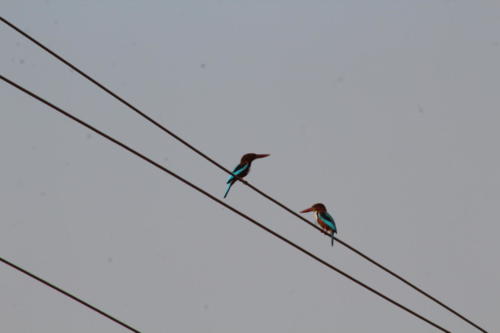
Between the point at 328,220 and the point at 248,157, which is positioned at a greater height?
the point at 248,157

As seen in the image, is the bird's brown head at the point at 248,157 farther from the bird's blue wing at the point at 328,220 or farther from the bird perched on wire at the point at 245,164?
the bird's blue wing at the point at 328,220

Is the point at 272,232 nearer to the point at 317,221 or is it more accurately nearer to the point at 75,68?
the point at 75,68

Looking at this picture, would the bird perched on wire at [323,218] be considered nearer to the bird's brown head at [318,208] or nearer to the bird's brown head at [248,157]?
the bird's brown head at [318,208]

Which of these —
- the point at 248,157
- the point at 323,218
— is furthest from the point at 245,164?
the point at 323,218

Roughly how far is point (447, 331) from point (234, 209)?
1.85 m

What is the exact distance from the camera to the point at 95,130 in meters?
6.65

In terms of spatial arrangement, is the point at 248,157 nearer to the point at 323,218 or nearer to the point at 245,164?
the point at 245,164

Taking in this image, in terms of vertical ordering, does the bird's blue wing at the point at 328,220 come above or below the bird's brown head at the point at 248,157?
below

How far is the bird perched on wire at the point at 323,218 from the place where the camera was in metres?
13.0

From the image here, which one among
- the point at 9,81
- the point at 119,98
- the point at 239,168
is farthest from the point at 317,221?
the point at 9,81

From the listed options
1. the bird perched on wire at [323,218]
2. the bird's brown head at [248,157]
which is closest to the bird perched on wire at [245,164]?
the bird's brown head at [248,157]

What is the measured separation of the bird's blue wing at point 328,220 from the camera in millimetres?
13042

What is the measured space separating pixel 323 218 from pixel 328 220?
132mm

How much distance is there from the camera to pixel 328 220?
43.5 feet
